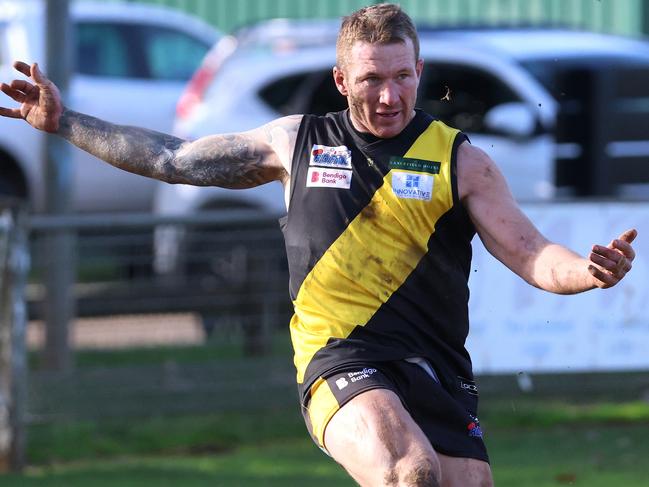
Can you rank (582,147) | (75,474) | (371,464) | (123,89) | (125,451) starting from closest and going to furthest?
(371,464), (75,474), (125,451), (582,147), (123,89)

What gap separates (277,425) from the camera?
30.1 feet

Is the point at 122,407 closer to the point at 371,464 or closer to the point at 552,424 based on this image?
the point at 552,424

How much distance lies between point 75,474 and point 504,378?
9.14 feet

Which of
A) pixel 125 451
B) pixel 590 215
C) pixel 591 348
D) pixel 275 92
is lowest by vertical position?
pixel 125 451

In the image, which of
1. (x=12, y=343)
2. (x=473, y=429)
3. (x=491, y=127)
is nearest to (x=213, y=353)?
(x=12, y=343)

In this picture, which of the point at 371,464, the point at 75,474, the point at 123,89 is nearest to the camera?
the point at 371,464

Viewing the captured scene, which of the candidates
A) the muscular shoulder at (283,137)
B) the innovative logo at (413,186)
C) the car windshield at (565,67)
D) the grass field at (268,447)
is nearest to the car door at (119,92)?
the car windshield at (565,67)

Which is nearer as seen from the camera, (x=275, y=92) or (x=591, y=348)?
(x=591, y=348)

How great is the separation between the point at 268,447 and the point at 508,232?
4.59 m

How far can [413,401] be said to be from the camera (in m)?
4.73

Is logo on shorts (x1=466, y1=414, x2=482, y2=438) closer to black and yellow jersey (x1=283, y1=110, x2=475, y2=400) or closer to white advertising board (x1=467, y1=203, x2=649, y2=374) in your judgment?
black and yellow jersey (x1=283, y1=110, x2=475, y2=400)

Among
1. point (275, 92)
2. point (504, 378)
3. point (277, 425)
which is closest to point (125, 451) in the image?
point (277, 425)

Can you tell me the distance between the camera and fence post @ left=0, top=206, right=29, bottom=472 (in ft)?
27.5

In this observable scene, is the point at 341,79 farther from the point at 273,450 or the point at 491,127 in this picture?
the point at 491,127
